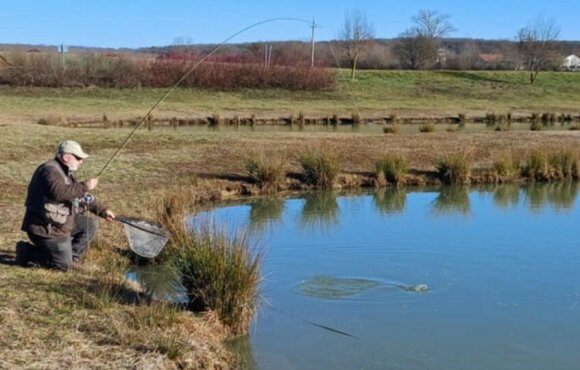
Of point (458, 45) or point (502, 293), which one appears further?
point (458, 45)

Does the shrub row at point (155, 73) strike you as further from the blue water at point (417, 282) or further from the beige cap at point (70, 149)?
the beige cap at point (70, 149)

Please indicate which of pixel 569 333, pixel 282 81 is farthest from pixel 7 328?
pixel 282 81

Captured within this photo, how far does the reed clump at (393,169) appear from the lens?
14.7 meters

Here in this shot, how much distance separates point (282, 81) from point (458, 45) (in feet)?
222

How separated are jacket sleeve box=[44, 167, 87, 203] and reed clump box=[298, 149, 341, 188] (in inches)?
305

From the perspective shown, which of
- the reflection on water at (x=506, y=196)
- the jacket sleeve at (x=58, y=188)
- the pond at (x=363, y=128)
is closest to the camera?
the jacket sleeve at (x=58, y=188)

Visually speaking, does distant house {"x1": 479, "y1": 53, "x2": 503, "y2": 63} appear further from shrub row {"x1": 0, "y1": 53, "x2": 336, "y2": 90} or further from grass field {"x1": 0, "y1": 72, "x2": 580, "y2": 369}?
shrub row {"x1": 0, "y1": 53, "x2": 336, "y2": 90}

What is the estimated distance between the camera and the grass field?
5379mm

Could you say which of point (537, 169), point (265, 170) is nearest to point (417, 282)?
point (265, 170)

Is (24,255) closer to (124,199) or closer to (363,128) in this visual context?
(124,199)

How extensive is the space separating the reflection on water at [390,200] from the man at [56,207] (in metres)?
6.26

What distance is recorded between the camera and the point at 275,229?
11.0m

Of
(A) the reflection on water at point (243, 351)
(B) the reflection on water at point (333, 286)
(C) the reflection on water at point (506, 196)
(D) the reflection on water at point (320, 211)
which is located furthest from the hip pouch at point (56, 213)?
(C) the reflection on water at point (506, 196)

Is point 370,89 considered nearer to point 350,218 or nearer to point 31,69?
point 31,69
